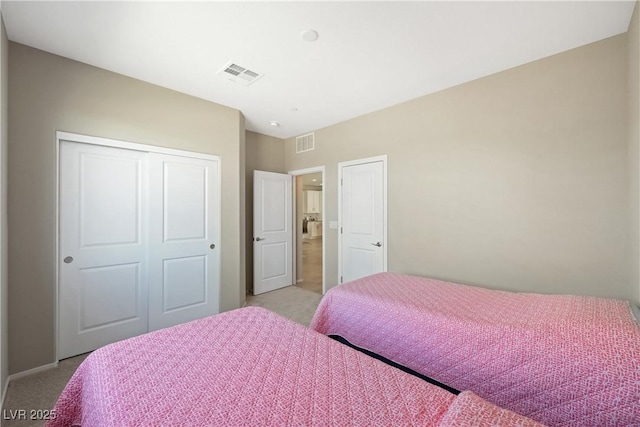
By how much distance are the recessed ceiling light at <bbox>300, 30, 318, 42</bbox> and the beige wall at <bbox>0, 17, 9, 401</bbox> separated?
2.05 m

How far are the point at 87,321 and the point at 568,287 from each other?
4228mm

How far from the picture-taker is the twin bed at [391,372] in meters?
0.89

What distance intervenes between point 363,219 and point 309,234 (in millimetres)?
7216

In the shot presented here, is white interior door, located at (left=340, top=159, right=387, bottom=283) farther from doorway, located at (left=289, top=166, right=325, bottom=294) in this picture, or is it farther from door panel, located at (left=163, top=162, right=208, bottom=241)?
door panel, located at (left=163, top=162, right=208, bottom=241)

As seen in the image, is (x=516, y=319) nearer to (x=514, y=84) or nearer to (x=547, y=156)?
(x=547, y=156)

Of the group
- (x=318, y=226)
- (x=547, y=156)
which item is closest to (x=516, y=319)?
(x=547, y=156)

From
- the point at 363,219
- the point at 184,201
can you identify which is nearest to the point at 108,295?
the point at 184,201

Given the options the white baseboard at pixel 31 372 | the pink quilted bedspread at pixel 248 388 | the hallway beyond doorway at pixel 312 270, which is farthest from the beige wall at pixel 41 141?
the hallway beyond doorway at pixel 312 270

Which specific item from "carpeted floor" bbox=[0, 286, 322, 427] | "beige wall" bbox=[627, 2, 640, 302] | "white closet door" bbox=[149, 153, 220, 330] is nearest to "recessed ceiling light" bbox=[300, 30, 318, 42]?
"white closet door" bbox=[149, 153, 220, 330]

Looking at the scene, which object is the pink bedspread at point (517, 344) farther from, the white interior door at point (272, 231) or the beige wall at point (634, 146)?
the white interior door at point (272, 231)

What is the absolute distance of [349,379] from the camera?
3.50ft

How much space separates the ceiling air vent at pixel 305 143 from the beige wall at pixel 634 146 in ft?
10.7

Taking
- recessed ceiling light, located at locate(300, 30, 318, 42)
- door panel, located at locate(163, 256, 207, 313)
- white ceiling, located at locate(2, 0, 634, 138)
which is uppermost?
white ceiling, located at locate(2, 0, 634, 138)

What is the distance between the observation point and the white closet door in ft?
9.09
